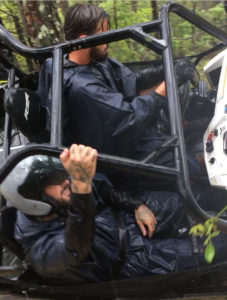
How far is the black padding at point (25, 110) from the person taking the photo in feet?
5.77

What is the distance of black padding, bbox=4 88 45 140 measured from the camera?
1.76 metres

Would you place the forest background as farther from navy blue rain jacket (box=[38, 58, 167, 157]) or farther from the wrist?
the wrist

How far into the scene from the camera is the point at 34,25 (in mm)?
3027

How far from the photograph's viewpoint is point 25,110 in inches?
72.0

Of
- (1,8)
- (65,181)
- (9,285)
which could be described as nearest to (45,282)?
(9,285)

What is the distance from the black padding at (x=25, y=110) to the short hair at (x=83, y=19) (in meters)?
0.38

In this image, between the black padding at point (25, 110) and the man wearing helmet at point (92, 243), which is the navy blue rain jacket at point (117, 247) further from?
the black padding at point (25, 110)

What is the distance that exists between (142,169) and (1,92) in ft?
3.60

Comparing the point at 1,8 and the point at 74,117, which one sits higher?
the point at 1,8

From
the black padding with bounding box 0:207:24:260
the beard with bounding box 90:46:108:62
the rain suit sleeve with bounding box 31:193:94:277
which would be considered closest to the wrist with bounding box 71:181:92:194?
the rain suit sleeve with bounding box 31:193:94:277

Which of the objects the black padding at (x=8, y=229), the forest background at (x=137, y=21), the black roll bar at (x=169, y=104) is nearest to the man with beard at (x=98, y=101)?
the black roll bar at (x=169, y=104)

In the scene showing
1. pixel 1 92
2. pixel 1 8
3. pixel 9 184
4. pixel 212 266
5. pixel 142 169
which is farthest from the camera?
pixel 1 8

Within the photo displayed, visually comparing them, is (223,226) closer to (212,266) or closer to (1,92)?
(212,266)

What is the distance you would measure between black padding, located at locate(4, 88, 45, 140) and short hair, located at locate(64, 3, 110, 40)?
38 cm
